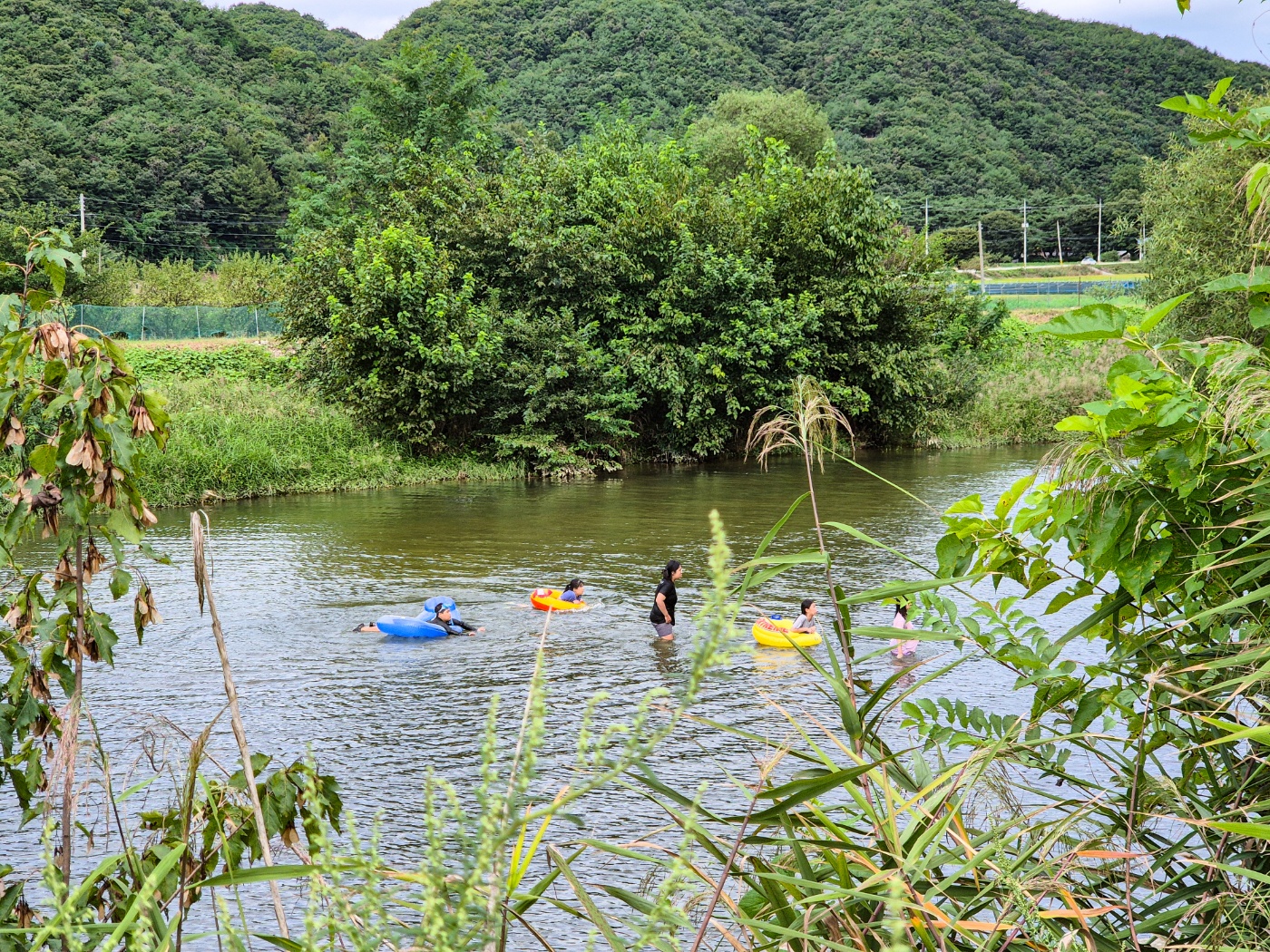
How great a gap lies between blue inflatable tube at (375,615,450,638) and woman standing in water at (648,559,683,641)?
2.44 m

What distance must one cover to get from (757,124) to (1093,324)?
51.8 metres

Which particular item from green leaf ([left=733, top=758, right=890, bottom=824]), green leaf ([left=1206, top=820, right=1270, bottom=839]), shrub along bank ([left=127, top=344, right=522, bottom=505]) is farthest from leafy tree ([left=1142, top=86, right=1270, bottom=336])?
green leaf ([left=733, top=758, right=890, bottom=824])

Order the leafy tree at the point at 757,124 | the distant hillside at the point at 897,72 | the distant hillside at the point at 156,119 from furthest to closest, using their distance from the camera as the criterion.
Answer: the distant hillside at the point at 897,72 < the distant hillside at the point at 156,119 < the leafy tree at the point at 757,124

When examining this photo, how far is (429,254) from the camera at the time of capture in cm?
2697

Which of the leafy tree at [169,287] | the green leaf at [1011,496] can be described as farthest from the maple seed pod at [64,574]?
the leafy tree at [169,287]

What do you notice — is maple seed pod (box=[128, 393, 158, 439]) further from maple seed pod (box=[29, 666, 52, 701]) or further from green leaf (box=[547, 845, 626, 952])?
green leaf (box=[547, 845, 626, 952])

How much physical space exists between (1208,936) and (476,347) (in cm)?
2484

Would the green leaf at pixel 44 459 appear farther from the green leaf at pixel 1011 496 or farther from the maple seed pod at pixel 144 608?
the green leaf at pixel 1011 496

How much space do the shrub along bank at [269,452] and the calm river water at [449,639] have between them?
1033mm

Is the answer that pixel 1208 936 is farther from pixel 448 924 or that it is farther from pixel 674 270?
pixel 674 270

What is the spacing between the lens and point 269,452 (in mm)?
24328

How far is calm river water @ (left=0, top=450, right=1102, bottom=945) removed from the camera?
8.65m

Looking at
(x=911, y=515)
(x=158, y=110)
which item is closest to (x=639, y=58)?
(x=158, y=110)

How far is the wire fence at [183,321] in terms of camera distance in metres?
39.4
